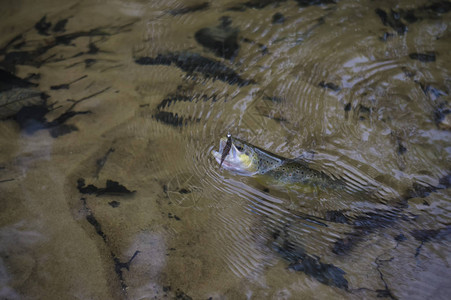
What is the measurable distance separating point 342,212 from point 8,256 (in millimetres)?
2564

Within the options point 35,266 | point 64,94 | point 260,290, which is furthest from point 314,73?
point 35,266

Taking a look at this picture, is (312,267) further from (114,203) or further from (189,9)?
(189,9)

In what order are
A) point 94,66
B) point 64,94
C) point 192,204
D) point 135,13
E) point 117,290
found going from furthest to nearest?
point 135,13 < point 94,66 < point 64,94 < point 192,204 < point 117,290

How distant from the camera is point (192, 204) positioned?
101 inches

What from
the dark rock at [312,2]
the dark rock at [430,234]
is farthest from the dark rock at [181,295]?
the dark rock at [312,2]

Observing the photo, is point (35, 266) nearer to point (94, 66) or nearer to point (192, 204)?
point (192, 204)

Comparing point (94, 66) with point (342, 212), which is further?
point (94, 66)

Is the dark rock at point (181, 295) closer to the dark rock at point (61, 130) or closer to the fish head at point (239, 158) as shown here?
the fish head at point (239, 158)

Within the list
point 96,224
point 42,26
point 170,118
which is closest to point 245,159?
point 170,118

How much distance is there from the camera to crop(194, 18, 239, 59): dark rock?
3.70 metres

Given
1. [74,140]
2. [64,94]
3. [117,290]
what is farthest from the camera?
[64,94]

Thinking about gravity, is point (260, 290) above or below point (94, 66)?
below

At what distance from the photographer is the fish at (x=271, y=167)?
2.87 meters

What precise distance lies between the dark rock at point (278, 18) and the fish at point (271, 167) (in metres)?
1.86
